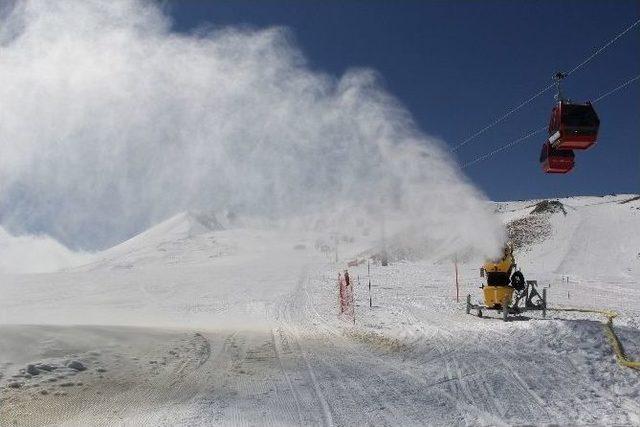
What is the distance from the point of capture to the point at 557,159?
1780 cm

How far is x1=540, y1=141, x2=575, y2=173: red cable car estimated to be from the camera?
17.7m

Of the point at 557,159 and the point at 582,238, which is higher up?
the point at 557,159

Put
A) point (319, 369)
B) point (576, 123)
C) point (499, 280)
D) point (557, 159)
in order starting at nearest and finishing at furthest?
point (319, 369) → point (576, 123) → point (499, 280) → point (557, 159)

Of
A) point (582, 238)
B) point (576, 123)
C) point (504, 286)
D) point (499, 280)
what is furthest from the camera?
point (582, 238)

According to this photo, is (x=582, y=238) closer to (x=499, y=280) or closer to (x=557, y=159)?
(x=557, y=159)

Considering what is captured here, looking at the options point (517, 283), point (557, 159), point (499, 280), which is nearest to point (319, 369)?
point (499, 280)

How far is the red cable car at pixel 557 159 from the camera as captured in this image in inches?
698

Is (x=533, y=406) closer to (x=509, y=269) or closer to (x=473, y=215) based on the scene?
(x=509, y=269)

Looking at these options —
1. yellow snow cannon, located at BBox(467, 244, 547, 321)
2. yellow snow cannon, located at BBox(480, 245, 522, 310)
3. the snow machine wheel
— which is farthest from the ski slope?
the snow machine wheel

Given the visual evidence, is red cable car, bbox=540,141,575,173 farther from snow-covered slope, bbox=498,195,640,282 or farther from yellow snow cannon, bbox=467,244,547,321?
snow-covered slope, bbox=498,195,640,282

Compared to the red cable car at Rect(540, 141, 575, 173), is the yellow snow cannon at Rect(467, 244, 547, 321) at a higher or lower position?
lower

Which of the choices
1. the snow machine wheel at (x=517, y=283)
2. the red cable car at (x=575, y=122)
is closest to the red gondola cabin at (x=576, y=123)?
the red cable car at (x=575, y=122)

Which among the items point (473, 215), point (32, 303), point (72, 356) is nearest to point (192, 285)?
point (32, 303)

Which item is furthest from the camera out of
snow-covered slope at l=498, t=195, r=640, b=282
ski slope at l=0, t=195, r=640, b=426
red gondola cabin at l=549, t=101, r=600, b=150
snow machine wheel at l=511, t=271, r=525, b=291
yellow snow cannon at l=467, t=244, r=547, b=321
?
snow-covered slope at l=498, t=195, r=640, b=282
